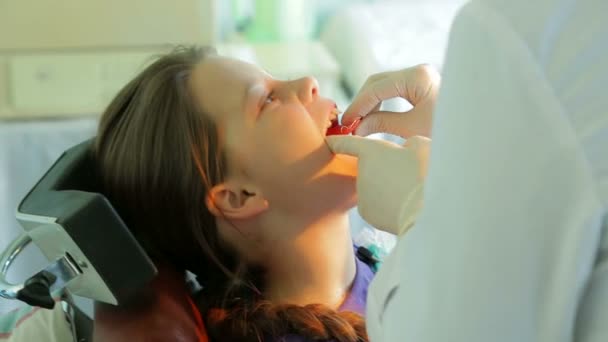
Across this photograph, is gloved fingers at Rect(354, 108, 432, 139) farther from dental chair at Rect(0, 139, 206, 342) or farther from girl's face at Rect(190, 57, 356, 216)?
dental chair at Rect(0, 139, 206, 342)

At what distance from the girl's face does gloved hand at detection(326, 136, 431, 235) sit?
18 cm

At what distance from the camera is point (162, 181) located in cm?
113

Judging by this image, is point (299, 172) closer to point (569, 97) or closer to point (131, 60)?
point (569, 97)

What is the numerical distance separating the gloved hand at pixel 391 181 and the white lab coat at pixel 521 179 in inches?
6.1

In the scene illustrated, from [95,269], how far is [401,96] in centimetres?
53

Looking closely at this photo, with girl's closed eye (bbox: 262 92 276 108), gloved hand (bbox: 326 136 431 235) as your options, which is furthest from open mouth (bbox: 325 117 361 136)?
gloved hand (bbox: 326 136 431 235)

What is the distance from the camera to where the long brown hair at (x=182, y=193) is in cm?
110

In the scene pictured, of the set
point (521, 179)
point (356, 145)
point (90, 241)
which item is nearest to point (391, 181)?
point (356, 145)

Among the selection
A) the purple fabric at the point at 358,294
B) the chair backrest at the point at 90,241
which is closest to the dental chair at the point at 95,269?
the chair backrest at the point at 90,241

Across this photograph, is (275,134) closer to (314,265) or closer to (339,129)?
(339,129)

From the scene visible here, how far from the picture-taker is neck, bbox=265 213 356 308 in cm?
115

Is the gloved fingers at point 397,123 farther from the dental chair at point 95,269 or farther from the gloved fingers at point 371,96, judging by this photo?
the dental chair at point 95,269

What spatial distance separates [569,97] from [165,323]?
64cm

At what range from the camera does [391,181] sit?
82 centimetres
